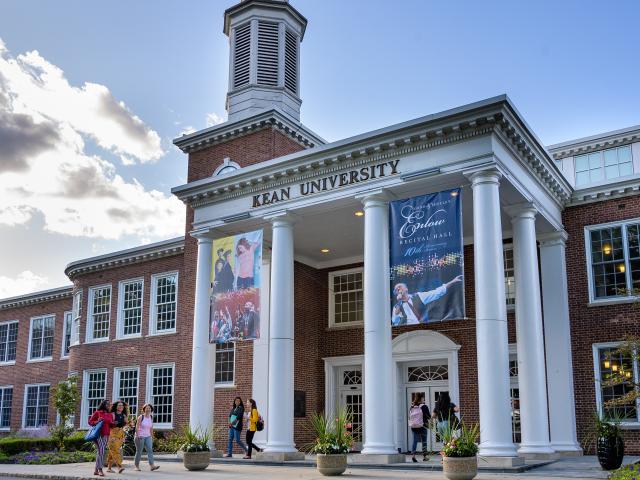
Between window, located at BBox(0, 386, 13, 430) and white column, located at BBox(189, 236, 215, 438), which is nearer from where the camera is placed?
white column, located at BBox(189, 236, 215, 438)

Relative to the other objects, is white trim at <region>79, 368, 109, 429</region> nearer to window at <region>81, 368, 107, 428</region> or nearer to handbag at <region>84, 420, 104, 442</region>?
window at <region>81, 368, 107, 428</region>

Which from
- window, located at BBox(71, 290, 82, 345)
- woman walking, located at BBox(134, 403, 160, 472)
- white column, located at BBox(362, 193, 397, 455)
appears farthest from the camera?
window, located at BBox(71, 290, 82, 345)

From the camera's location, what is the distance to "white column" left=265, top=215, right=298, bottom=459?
20500 mm

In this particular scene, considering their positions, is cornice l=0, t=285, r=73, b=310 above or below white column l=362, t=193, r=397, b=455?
above

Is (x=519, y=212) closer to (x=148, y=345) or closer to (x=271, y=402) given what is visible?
(x=271, y=402)

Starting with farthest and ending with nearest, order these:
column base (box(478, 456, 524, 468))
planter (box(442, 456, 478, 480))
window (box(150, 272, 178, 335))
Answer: window (box(150, 272, 178, 335))
column base (box(478, 456, 524, 468))
planter (box(442, 456, 478, 480))

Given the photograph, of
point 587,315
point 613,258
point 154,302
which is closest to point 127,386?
point 154,302

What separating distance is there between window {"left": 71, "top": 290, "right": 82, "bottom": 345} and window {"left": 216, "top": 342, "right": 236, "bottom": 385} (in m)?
10.7

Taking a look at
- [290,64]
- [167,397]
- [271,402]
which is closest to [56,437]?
[167,397]

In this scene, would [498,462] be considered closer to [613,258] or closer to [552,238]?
A: [552,238]

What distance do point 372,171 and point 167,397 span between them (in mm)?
15987

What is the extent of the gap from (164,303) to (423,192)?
52.2 ft

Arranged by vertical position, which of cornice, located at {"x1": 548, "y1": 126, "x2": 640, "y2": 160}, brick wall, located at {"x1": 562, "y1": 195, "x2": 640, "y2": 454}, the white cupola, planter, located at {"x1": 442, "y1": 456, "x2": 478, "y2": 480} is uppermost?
the white cupola

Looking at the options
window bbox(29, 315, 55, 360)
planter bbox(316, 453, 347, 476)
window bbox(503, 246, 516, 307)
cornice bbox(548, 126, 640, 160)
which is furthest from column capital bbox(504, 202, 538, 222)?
window bbox(29, 315, 55, 360)
